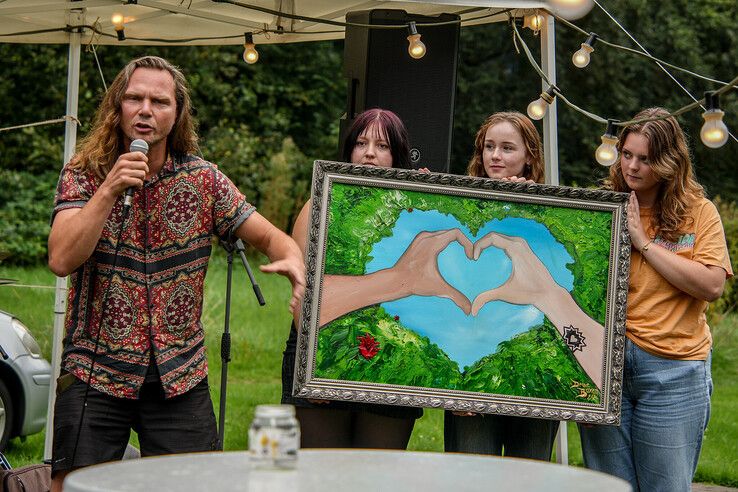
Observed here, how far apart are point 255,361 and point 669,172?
6579mm

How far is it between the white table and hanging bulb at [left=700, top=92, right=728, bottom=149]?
55.0 inches

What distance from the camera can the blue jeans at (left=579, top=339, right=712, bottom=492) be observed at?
3766mm

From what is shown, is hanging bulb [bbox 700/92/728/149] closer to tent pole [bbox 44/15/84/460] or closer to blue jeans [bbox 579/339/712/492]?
blue jeans [bbox 579/339/712/492]

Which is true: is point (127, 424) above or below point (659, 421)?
below

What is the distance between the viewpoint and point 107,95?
144 inches

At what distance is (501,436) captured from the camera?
397 centimetres

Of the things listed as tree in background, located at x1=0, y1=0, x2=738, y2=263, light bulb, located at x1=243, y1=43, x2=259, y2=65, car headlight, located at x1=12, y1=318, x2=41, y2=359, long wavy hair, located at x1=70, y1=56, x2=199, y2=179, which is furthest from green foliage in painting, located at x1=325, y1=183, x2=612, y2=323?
tree in background, located at x1=0, y1=0, x2=738, y2=263

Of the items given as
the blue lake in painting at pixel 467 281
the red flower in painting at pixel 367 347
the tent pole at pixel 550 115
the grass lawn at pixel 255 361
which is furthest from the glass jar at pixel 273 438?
the grass lawn at pixel 255 361

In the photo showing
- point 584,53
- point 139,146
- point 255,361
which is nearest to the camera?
point 139,146

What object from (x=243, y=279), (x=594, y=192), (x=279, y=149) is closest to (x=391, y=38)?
(x=594, y=192)

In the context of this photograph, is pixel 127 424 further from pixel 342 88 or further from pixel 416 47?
pixel 342 88

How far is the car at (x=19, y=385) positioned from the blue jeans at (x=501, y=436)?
3.41 metres

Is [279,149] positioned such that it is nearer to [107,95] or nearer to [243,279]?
[243,279]

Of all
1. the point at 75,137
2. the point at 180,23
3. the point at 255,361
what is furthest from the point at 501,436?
the point at 255,361
